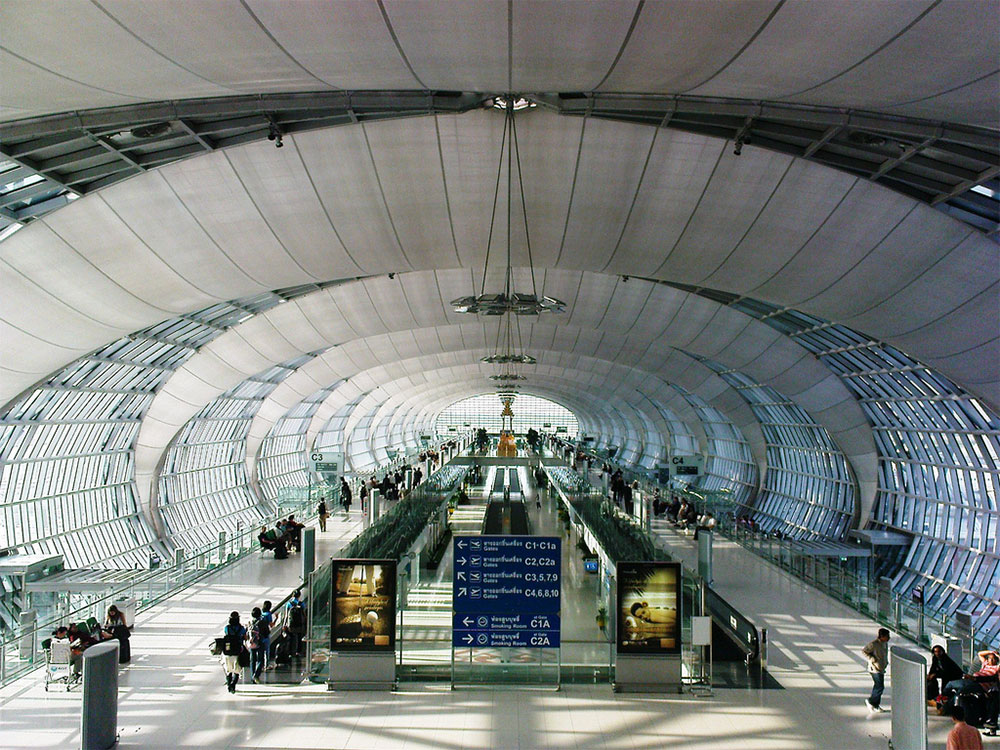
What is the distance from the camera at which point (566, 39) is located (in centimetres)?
969

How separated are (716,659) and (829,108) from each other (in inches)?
382

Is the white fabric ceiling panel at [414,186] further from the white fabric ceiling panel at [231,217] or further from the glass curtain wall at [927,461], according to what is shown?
the glass curtain wall at [927,461]

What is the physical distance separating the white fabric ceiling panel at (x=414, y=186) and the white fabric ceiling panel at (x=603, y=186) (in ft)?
11.1

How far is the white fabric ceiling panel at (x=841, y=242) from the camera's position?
1886cm

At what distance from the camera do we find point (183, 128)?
16656 mm

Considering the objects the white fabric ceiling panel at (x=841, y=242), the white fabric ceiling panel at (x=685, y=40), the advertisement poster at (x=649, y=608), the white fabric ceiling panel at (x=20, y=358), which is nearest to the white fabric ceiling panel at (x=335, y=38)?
the white fabric ceiling panel at (x=685, y=40)

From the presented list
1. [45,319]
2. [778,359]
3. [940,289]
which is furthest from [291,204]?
[778,359]

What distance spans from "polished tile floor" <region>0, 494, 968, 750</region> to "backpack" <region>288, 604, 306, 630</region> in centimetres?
138

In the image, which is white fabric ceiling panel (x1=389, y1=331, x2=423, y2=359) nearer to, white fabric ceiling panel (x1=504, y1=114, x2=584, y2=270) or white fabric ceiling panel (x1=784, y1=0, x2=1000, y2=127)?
white fabric ceiling panel (x1=504, y1=114, x2=584, y2=270)

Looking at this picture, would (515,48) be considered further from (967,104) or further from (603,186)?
(603,186)

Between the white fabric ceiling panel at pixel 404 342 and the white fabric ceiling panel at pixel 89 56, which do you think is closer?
the white fabric ceiling panel at pixel 89 56

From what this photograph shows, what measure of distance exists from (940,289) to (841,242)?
2.84m

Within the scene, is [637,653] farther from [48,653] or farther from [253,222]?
[253,222]

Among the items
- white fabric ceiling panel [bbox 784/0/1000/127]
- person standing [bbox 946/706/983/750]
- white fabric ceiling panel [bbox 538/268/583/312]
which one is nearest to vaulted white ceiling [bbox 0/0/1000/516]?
white fabric ceiling panel [bbox 784/0/1000/127]
